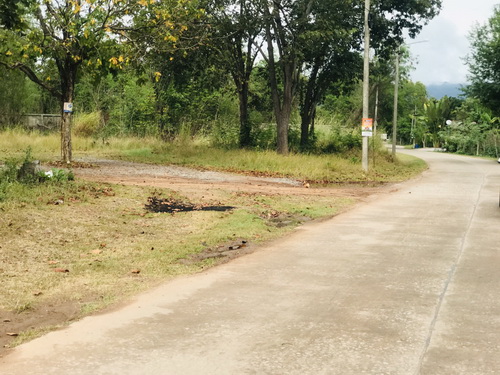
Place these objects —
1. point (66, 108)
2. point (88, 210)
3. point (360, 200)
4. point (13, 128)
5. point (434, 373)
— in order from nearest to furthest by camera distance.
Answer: point (434, 373)
point (88, 210)
point (360, 200)
point (66, 108)
point (13, 128)

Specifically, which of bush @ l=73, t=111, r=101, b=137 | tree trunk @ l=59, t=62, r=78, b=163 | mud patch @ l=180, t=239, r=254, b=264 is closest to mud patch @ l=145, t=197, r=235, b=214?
mud patch @ l=180, t=239, r=254, b=264

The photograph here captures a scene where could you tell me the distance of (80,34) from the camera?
18797 mm

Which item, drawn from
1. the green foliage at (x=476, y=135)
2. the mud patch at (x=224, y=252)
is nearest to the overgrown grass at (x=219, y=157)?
the mud patch at (x=224, y=252)

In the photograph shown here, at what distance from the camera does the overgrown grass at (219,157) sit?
23859mm

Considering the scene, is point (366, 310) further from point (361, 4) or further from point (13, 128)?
point (13, 128)

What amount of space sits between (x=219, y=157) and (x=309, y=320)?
71.4 feet

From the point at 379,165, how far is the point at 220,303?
24812 mm

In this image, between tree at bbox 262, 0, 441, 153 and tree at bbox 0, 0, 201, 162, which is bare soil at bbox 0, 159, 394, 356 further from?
tree at bbox 262, 0, 441, 153

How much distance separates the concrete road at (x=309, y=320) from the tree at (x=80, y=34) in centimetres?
1182

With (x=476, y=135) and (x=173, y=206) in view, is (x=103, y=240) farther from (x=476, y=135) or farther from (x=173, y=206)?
(x=476, y=135)

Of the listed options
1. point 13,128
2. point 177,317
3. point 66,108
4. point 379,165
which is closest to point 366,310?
point 177,317

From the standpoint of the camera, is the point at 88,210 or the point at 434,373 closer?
the point at 434,373

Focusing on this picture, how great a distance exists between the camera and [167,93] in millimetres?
39062

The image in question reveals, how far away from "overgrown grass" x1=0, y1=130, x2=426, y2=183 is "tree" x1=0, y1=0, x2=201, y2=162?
5.59 m
